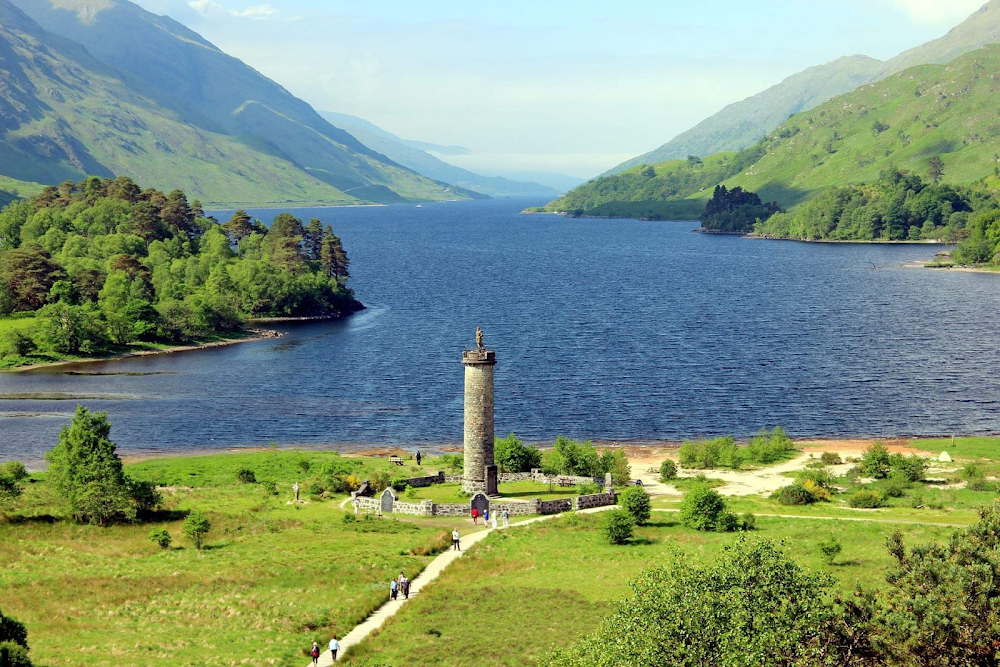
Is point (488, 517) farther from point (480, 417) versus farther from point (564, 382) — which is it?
point (564, 382)

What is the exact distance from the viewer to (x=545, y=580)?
5469 cm

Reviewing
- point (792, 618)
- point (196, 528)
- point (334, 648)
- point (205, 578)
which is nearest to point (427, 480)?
point (196, 528)

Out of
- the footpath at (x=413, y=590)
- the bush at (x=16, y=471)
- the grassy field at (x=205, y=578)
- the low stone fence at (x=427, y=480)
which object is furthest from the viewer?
the bush at (x=16, y=471)

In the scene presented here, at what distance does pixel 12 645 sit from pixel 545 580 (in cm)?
2619

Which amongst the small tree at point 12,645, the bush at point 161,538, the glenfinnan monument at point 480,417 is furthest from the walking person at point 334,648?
the glenfinnan monument at point 480,417

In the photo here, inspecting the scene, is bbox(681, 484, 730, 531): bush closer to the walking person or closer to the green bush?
the green bush

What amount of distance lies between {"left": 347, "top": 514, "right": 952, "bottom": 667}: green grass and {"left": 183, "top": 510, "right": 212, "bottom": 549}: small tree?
1596 cm

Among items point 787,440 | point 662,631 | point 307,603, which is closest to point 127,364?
point 787,440

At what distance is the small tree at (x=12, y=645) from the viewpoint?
38.1 meters

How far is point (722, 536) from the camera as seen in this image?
6053cm

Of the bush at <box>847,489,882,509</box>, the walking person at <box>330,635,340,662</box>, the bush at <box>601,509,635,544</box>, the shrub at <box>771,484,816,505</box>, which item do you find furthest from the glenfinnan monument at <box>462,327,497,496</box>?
the walking person at <box>330,635,340,662</box>

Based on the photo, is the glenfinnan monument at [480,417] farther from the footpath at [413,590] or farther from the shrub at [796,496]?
the shrub at [796,496]

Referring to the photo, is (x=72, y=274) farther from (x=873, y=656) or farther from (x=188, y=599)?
(x=873, y=656)

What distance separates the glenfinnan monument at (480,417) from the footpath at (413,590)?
5.77m
